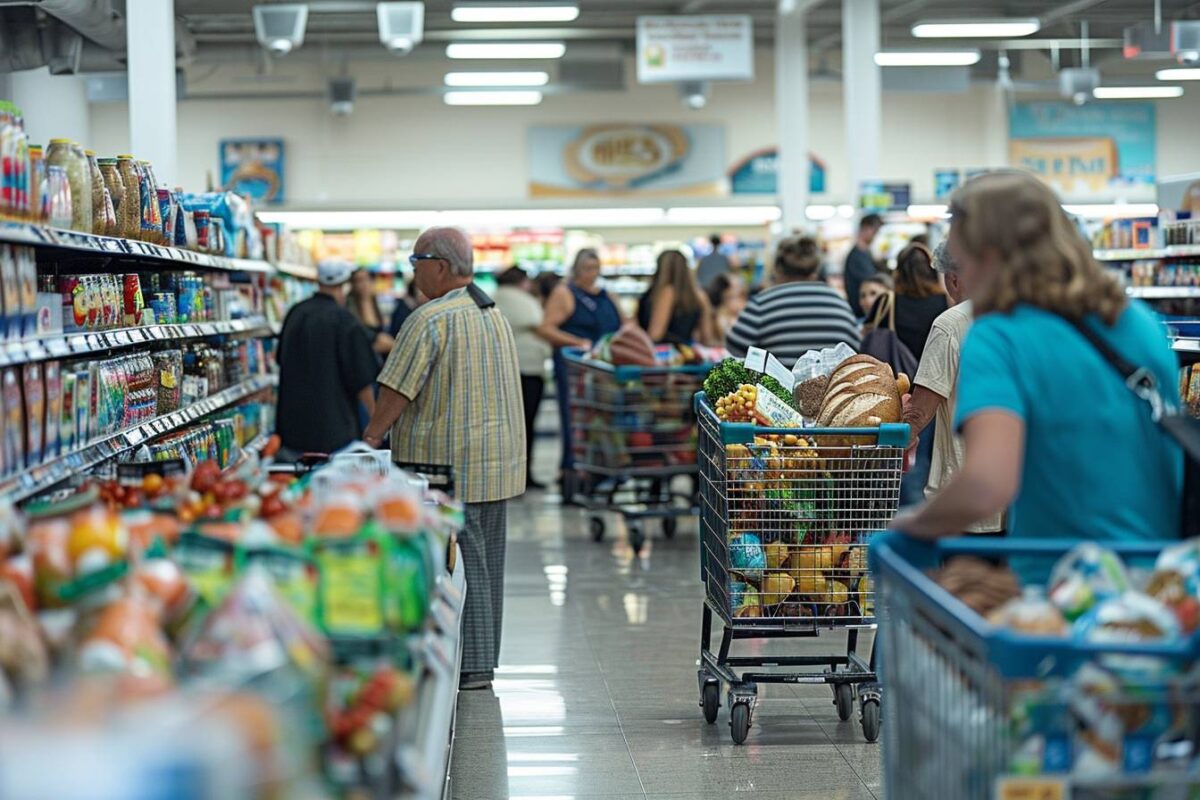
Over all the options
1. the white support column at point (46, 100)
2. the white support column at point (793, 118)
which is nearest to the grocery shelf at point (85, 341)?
the white support column at point (46, 100)

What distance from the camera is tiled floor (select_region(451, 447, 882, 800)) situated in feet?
14.0

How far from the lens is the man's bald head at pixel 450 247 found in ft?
17.1

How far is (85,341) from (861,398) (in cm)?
222

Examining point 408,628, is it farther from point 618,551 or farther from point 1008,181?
point 618,551

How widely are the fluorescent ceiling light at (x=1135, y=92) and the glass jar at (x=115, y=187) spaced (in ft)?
53.6

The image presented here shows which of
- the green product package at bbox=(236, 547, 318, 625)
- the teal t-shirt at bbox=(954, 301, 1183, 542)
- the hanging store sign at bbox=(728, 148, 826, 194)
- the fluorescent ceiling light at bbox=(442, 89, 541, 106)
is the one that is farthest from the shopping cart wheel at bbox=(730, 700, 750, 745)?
the hanging store sign at bbox=(728, 148, 826, 194)

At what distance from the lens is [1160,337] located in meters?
2.59

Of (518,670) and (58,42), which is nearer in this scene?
(518,670)

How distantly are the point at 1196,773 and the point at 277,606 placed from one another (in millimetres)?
1149

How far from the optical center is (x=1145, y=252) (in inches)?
428

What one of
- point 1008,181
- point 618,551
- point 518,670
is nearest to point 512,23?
point 618,551

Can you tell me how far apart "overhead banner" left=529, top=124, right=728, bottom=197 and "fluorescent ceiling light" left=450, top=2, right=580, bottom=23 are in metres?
2.89

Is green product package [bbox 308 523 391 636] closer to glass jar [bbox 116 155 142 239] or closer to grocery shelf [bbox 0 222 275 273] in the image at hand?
grocery shelf [bbox 0 222 275 273]

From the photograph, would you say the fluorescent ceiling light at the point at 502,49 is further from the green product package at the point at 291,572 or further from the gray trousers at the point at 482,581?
the green product package at the point at 291,572
